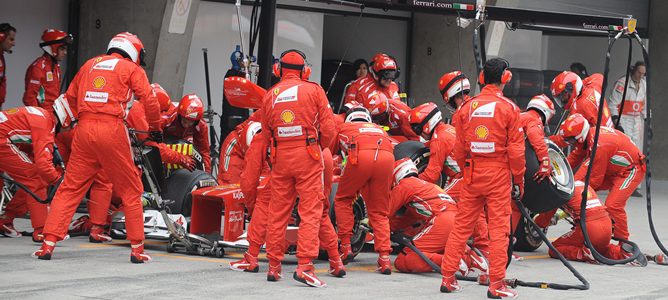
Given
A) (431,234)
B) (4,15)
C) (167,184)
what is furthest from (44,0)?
(431,234)

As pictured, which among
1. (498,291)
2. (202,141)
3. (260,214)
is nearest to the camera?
(498,291)

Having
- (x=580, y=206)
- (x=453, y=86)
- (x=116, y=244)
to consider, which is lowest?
(x=116, y=244)

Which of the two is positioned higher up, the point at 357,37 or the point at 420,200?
the point at 357,37

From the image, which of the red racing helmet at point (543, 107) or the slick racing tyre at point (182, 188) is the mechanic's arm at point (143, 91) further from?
the red racing helmet at point (543, 107)

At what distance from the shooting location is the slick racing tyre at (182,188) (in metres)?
12.0

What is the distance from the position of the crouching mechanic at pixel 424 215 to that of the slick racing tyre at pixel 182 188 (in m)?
2.35

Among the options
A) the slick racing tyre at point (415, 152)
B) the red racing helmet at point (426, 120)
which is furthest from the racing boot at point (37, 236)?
the red racing helmet at point (426, 120)

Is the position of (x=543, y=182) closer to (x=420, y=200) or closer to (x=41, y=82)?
(x=420, y=200)

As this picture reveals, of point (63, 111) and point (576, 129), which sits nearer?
point (63, 111)

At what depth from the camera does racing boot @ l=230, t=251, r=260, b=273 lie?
980 centimetres

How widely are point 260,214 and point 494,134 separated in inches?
79.2

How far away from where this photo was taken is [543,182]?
10.2m

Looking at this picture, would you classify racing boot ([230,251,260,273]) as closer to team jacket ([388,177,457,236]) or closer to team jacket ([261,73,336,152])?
team jacket ([261,73,336,152])

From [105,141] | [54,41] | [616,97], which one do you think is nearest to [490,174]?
[105,141]
